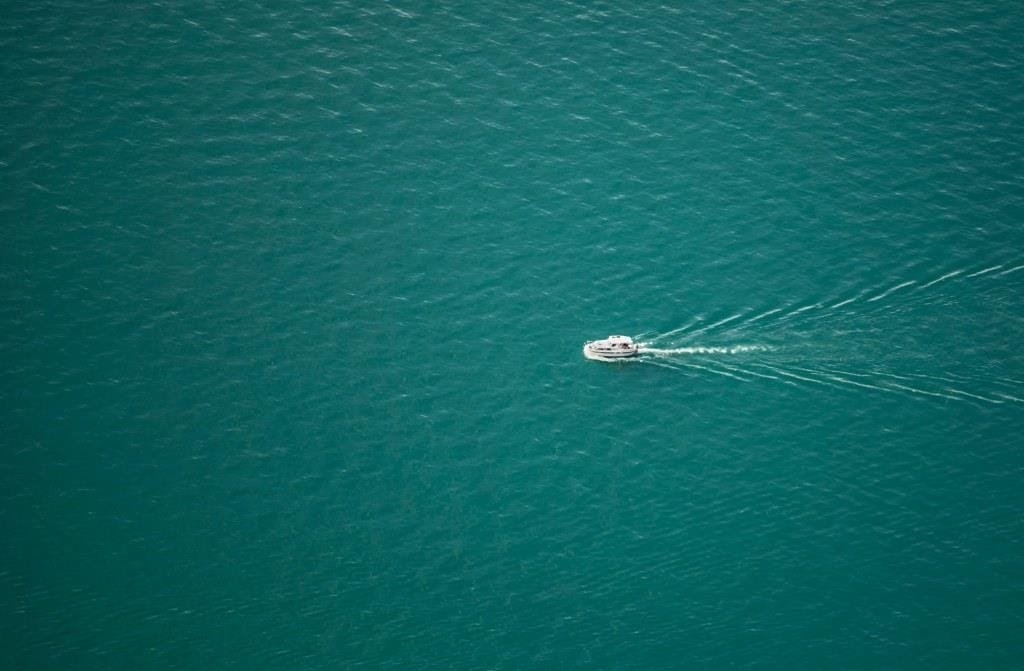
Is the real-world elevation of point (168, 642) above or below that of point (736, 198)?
below

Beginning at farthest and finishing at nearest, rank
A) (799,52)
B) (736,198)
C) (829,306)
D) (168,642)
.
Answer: (799,52) < (736,198) < (829,306) < (168,642)

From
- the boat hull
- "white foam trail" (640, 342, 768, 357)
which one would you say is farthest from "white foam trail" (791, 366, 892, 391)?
the boat hull

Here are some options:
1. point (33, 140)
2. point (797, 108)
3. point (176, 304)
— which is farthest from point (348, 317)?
point (797, 108)

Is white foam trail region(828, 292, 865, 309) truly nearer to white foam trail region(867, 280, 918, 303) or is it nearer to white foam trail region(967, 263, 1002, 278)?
white foam trail region(867, 280, 918, 303)

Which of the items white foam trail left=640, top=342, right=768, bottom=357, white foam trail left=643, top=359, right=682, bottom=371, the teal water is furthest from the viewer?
white foam trail left=640, top=342, right=768, bottom=357

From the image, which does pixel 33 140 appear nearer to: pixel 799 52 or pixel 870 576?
pixel 799 52

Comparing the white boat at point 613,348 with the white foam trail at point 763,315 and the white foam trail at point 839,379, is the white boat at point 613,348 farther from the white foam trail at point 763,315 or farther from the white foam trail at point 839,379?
the white foam trail at point 839,379
